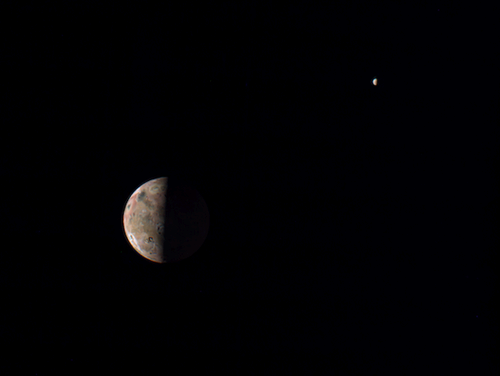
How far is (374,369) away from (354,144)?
1.04 m

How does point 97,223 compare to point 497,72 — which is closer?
point 97,223

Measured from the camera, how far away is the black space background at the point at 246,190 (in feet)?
A: 4.00

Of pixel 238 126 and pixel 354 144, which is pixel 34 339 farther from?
pixel 354 144

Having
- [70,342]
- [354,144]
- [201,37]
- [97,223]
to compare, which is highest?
[201,37]

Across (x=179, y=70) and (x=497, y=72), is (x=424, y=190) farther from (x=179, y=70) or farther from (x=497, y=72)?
(x=179, y=70)

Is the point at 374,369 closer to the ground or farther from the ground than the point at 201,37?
closer to the ground

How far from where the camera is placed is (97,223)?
1.22 meters

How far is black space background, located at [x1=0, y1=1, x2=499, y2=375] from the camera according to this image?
122cm

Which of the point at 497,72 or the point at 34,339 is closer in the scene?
the point at 34,339

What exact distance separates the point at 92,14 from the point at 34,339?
146 centimetres


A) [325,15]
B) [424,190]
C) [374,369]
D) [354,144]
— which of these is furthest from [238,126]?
[374,369]

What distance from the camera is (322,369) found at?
1.27 metres

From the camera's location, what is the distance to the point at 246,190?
1250mm

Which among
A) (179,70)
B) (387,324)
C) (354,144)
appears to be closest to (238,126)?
(179,70)
